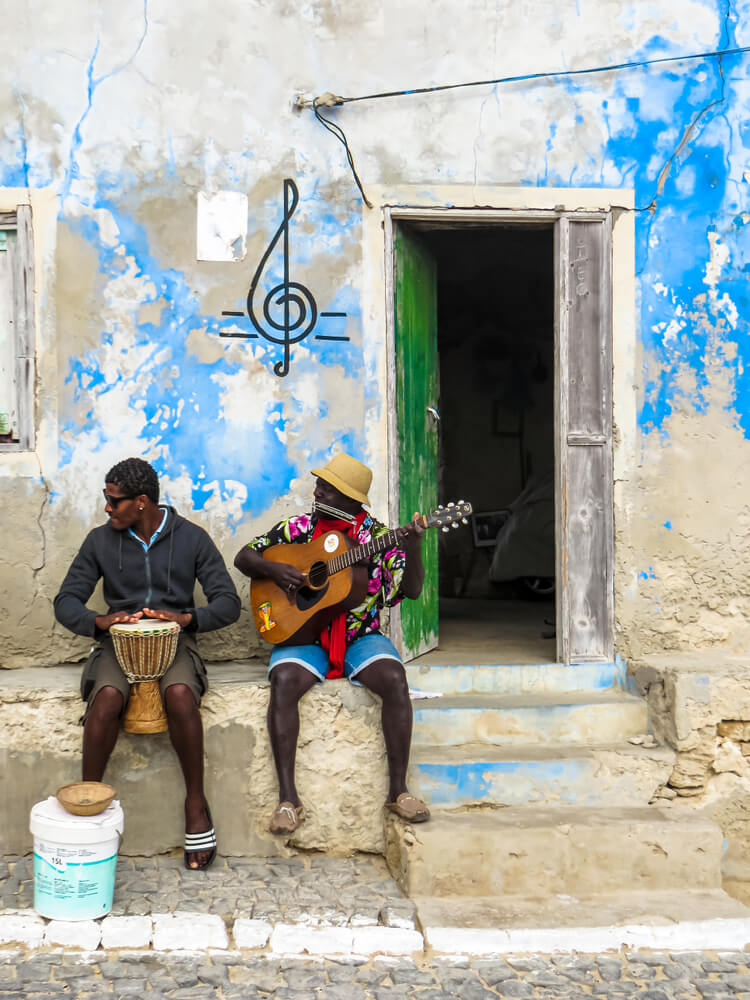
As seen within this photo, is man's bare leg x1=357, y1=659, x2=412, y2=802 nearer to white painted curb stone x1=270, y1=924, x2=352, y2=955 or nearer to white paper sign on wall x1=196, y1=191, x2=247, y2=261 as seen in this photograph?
white painted curb stone x1=270, y1=924, x2=352, y2=955

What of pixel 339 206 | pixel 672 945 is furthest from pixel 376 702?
pixel 339 206

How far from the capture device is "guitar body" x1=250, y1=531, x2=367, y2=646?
4.90 metres

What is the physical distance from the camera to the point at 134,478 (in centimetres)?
491

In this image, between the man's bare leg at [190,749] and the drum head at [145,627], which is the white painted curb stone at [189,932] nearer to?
the man's bare leg at [190,749]

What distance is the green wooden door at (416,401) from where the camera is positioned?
5.79 metres

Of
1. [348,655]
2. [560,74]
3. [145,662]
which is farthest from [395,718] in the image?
[560,74]

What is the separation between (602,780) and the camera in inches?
202

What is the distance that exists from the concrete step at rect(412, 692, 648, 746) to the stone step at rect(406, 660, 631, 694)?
0.51 ft

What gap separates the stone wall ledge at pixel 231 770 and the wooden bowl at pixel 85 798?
0.61 metres

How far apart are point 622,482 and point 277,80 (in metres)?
2.59

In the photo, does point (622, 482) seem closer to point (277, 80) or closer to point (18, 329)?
A: point (277, 80)

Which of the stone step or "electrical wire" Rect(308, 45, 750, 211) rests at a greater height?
"electrical wire" Rect(308, 45, 750, 211)

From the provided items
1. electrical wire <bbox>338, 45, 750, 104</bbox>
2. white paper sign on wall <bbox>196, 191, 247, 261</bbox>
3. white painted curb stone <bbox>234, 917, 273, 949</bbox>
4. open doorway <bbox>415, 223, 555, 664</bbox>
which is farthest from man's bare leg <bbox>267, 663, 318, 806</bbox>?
open doorway <bbox>415, 223, 555, 664</bbox>

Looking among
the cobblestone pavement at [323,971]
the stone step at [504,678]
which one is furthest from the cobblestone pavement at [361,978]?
the stone step at [504,678]
